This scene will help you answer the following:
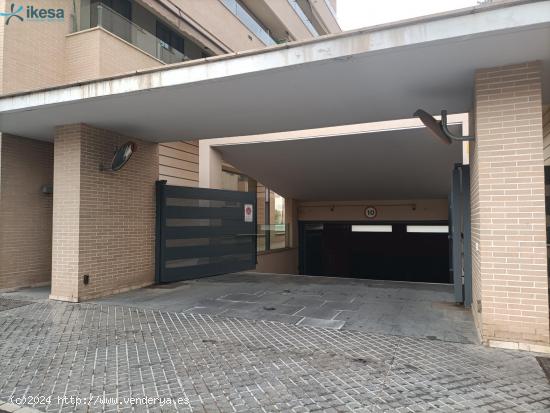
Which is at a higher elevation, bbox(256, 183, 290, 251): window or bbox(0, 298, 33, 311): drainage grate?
bbox(256, 183, 290, 251): window

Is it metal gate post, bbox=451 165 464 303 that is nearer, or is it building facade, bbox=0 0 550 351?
building facade, bbox=0 0 550 351

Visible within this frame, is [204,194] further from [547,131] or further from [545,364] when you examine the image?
[545,364]

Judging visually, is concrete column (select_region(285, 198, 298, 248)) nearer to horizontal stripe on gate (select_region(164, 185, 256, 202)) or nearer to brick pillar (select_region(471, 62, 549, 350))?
horizontal stripe on gate (select_region(164, 185, 256, 202))

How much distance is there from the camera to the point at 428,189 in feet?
42.8

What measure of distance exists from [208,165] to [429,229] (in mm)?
8719

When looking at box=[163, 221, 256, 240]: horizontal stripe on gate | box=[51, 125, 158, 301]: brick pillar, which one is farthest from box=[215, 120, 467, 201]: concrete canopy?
box=[51, 125, 158, 301]: brick pillar

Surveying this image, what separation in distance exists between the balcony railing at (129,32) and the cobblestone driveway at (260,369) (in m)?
6.80

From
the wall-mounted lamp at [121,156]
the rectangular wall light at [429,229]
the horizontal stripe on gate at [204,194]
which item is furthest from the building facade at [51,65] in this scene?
the rectangular wall light at [429,229]

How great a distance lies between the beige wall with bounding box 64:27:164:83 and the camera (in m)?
8.69

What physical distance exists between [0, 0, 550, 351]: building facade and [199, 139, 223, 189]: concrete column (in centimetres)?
5

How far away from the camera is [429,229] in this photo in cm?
1505

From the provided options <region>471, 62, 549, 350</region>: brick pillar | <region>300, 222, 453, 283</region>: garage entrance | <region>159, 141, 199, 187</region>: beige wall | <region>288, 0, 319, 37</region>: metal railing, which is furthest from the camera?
<region>288, 0, 319, 37</region>: metal railing
